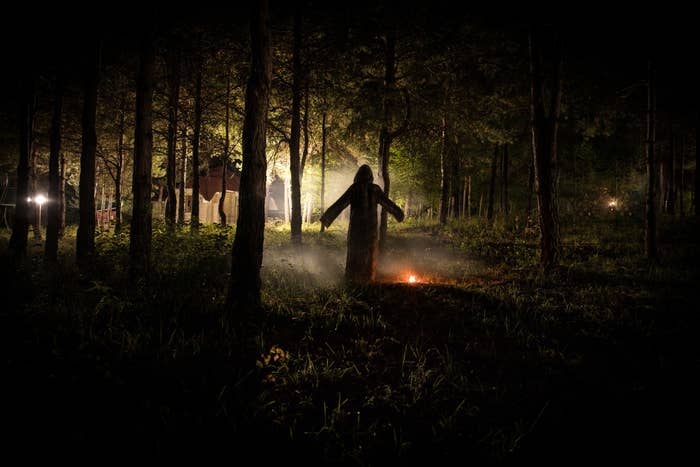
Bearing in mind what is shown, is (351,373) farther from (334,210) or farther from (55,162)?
(55,162)

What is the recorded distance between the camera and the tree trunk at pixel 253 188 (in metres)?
4.91

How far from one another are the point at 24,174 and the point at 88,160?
3543mm

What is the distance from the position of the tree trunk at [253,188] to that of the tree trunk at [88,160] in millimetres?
7088

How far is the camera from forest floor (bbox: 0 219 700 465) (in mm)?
2617

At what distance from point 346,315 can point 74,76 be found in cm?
1585

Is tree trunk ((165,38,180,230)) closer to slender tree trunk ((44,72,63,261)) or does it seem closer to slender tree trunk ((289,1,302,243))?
slender tree trunk ((44,72,63,261))

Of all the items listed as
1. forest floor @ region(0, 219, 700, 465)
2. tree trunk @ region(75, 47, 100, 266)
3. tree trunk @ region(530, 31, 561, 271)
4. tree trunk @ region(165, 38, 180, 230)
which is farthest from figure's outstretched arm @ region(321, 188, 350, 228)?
tree trunk @ region(165, 38, 180, 230)

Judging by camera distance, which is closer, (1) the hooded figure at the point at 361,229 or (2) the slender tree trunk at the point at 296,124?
(1) the hooded figure at the point at 361,229

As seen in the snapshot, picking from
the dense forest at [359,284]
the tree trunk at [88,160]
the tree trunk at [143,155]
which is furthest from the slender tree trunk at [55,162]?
the tree trunk at [143,155]

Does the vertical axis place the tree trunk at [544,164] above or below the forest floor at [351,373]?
above

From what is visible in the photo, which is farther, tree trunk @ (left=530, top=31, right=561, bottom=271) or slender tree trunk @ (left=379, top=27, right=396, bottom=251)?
slender tree trunk @ (left=379, top=27, right=396, bottom=251)

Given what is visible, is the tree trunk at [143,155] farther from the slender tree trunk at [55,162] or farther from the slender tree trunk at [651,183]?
the slender tree trunk at [651,183]

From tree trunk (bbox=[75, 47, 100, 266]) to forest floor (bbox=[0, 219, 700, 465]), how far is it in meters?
2.92

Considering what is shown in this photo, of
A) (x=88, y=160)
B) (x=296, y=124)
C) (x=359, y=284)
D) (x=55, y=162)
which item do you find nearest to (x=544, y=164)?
(x=359, y=284)
